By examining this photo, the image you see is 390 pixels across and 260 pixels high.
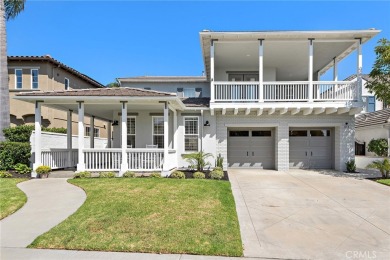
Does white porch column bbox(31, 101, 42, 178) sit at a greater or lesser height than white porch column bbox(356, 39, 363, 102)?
lesser

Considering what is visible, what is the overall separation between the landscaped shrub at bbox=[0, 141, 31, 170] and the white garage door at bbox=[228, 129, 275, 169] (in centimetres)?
1059

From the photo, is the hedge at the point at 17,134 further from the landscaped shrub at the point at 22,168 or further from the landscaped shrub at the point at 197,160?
the landscaped shrub at the point at 197,160

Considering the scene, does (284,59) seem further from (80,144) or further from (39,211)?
(39,211)

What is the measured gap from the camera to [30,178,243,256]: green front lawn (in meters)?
4.37

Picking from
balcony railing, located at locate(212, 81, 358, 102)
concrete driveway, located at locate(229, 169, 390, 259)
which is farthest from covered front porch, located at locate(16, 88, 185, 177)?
concrete driveway, located at locate(229, 169, 390, 259)

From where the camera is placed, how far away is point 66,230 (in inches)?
195

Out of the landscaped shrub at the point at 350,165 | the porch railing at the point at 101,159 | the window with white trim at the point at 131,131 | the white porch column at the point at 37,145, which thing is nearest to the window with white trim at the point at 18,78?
the white porch column at the point at 37,145

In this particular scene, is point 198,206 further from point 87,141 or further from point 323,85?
point 87,141

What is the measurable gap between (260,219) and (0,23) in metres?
16.6

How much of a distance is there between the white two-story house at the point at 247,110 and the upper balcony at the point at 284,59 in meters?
0.05

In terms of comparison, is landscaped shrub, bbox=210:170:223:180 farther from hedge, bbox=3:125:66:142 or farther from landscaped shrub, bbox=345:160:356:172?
hedge, bbox=3:125:66:142

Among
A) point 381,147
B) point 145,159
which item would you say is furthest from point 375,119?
point 145,159

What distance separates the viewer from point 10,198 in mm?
7219

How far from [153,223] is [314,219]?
3.78 m
